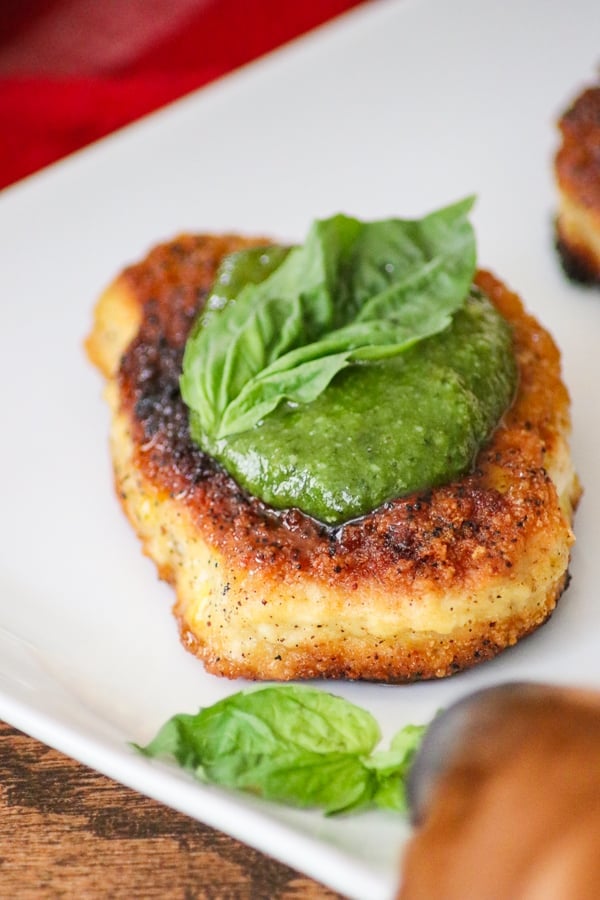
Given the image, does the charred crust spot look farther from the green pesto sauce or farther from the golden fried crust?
the golden fried crust

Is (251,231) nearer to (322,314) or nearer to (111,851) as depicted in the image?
(322,314)

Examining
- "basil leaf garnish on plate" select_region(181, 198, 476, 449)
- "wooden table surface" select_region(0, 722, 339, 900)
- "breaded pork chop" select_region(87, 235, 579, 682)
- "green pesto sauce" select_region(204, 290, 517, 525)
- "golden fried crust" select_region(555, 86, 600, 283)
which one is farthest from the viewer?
"golden fried crust" select_region(555, 86, 600, 283)

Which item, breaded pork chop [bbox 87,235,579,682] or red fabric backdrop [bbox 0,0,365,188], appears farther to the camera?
red fabric backdrop [bbox 0,0,365,188]

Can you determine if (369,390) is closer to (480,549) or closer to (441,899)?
(480,549)

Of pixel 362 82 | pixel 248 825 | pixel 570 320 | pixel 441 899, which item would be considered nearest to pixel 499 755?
pixel 441 899

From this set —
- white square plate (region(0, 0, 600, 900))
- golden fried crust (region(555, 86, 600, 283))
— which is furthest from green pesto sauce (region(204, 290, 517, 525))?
golden fried crust (region(555, 86, 600, 283))

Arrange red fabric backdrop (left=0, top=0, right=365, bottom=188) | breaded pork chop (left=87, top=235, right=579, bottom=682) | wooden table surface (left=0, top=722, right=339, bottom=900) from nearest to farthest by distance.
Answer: wooden table surface (left=0, top=722, right=339, bottom=900) → breaded pork chop (left=87, top=235, right=579, bottom=682) → red fabric backdrop (left=0, top=0, right=365, bottom=188)

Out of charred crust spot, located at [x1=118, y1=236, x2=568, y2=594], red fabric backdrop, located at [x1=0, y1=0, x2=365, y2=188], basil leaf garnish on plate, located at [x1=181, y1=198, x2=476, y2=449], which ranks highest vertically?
red fabric backdrop, located at [x1=0, y1=0, x2=365, y2=188]
